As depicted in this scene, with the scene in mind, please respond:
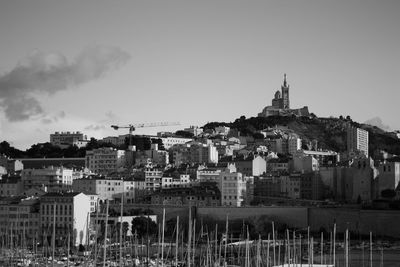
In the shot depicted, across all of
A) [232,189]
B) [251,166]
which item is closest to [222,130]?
[251,166]

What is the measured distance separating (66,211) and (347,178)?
2752 centimetres

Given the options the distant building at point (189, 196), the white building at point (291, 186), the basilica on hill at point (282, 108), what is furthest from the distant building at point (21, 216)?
the basilica on hill at point (282, 108)

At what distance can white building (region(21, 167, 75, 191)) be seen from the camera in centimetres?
7756

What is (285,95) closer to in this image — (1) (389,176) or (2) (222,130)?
(2) (222,130)

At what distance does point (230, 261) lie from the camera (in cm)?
4397

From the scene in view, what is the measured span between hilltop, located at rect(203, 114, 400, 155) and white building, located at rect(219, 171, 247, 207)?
46130 millimetres

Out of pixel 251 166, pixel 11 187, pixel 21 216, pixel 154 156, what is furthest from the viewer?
pixel 154 156

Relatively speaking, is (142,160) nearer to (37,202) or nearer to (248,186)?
(248,186)

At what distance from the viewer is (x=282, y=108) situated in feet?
474

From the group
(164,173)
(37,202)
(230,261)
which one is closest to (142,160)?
(164,173)

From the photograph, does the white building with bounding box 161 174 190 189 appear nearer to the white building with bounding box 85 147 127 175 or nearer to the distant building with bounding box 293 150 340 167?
the white building with bounding box 85 147 127 175

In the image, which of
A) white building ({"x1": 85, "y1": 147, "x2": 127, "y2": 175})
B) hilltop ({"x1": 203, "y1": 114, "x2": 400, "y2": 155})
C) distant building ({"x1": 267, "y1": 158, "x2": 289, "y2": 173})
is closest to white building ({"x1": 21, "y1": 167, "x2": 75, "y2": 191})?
white building ({"x1": 85, "y1": 147, "x2": 127, "y2": 175})

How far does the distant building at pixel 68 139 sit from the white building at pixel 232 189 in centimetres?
4099

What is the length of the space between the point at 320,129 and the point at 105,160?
148 feet
